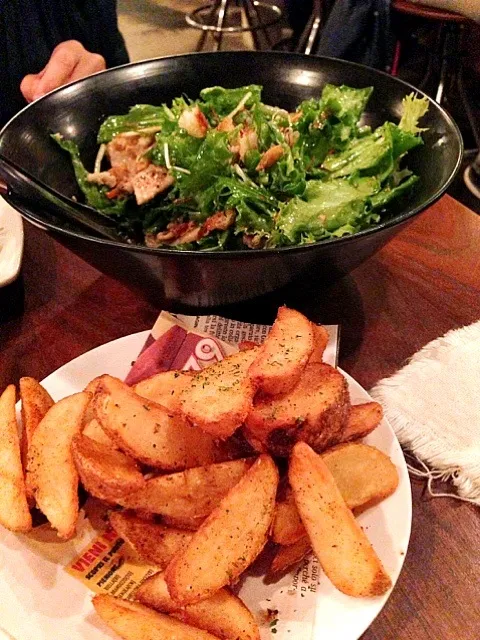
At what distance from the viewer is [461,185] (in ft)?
9.66

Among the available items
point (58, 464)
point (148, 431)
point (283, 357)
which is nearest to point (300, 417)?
point (283, 357)

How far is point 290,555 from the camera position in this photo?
2.27 ft

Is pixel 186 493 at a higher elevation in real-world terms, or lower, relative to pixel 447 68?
higher

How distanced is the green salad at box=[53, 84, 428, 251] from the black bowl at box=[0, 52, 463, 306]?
4 centimetres

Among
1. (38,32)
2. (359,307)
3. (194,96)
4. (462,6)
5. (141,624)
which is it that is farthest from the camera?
(462,6)

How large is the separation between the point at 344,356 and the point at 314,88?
679 millimetres

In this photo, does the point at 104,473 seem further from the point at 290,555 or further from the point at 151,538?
the point at 290,555

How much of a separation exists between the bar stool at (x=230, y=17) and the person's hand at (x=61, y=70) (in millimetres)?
3116

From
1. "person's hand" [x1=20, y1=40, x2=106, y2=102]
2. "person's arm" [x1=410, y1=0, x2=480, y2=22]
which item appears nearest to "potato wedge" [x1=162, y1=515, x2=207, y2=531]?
"person's hand" [x1=20, y1=40, x2=106, y2=102]

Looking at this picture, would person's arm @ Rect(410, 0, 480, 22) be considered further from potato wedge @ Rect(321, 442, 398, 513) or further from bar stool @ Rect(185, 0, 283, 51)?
potato wedge @ Rect(321, 442, 398, 513)

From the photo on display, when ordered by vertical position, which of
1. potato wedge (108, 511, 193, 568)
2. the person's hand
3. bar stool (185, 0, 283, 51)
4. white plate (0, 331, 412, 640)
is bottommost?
bar stool (185, 0, 283, 51)

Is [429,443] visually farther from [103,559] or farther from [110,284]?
[110,284]

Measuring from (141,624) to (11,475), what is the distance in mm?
239

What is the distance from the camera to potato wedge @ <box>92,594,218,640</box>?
60 cm
